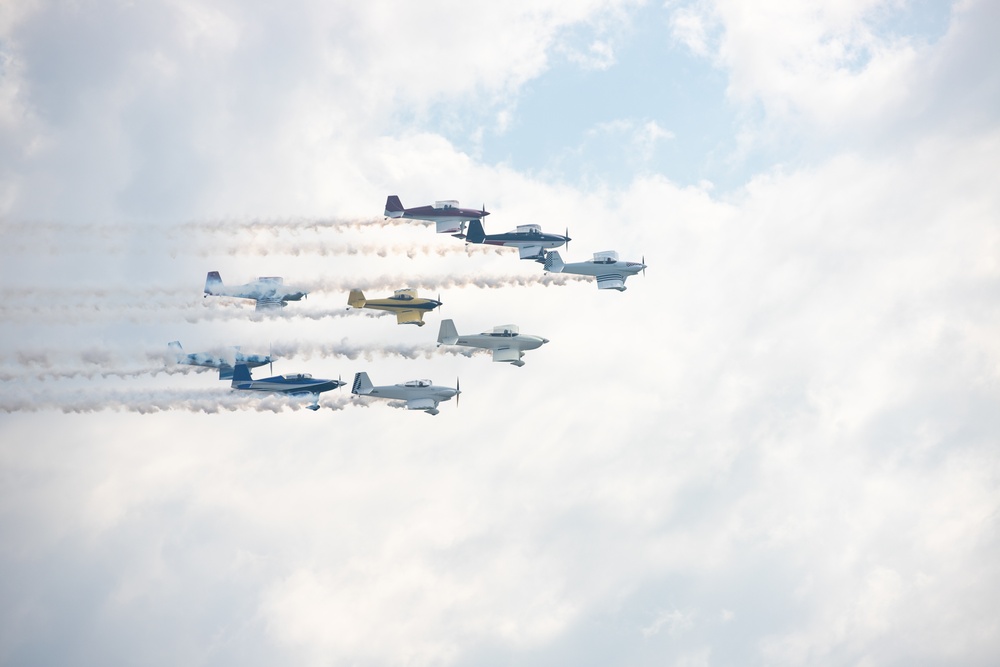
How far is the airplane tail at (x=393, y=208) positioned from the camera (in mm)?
163875

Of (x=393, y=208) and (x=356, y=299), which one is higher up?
(x=393, y=208)

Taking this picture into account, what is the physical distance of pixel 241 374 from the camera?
528 feet

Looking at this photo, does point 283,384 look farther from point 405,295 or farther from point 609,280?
point 609,280

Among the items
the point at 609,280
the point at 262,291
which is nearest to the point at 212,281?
the point at 262,291

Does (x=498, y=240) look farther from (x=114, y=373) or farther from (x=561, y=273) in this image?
(x=114, y=373)

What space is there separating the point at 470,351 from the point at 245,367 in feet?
73.1

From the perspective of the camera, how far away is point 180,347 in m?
158

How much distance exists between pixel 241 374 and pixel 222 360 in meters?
3.79

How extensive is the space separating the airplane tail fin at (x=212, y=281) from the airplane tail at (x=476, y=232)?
2547 cm

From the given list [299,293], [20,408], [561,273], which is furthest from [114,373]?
[561,273]

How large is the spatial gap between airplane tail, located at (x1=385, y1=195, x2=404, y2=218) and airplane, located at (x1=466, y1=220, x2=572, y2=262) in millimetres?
7255

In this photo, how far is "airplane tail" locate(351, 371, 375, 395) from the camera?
159 metres

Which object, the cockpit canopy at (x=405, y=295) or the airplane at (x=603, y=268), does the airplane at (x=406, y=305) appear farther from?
the airplane at (x=603, y=268)

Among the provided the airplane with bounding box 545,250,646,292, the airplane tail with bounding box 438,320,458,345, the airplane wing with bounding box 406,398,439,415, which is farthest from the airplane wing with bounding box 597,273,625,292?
the airplane wing with bounding box 406,398,439,415
